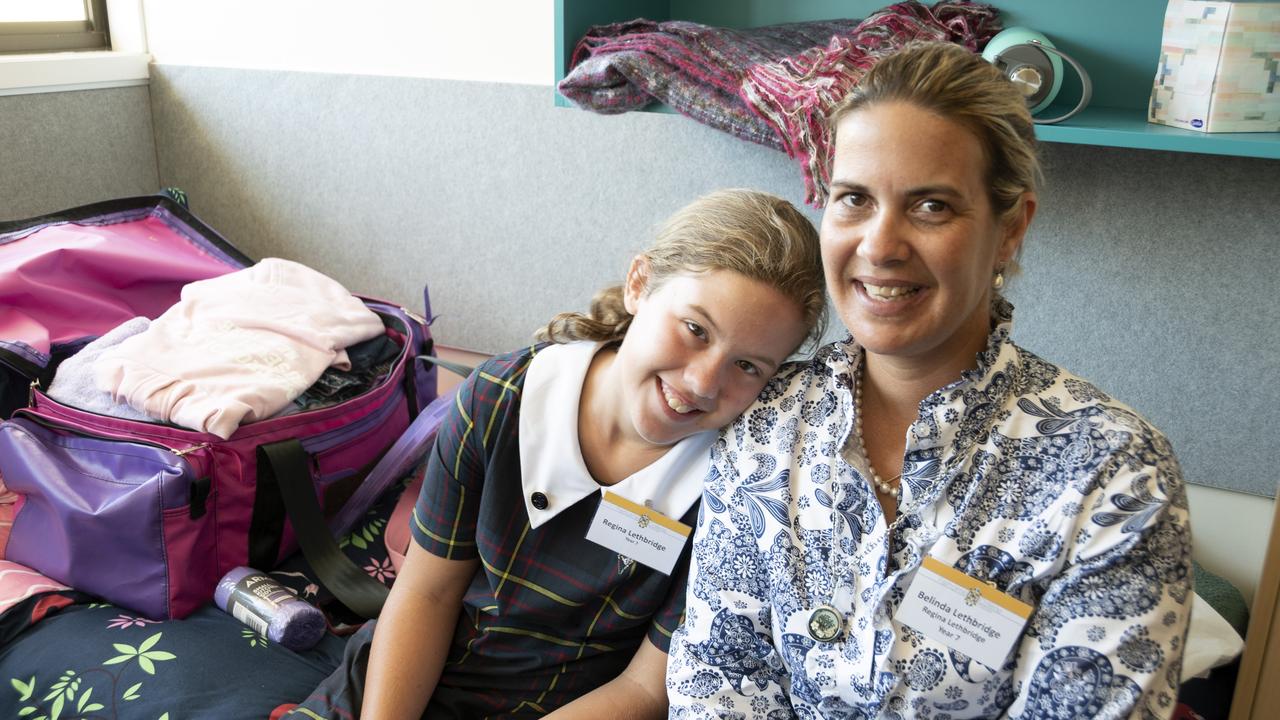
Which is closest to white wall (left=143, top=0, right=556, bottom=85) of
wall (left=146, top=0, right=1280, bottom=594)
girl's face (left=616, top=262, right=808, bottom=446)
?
wall (left=146, top=0, right=1280, bottom=594)

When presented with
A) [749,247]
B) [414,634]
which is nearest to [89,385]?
[414,634]

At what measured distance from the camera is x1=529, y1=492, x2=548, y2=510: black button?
43.6 inches

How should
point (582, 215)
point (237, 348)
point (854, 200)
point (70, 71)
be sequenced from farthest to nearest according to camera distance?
point (70, 71) < point (582, 215) < point (237, 348) < point (854, 200)

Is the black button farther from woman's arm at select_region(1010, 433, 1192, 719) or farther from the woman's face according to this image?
woman's arm at select_region(1010, 433, 1192, 719)

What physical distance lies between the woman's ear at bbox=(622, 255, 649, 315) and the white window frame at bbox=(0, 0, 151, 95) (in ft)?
4.76

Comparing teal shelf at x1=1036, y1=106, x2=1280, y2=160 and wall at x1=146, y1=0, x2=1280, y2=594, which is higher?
teal shelf at x1=1036, y1=106, x2=1280, y2=160

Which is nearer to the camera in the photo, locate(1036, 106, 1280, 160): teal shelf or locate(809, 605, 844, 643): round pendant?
locate(809, 605, 844, 643): round pendant

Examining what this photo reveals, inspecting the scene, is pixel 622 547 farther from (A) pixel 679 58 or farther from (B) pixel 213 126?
(B) pixel 213 126

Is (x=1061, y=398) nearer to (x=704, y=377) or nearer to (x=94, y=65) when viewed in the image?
(x=704, y=377)

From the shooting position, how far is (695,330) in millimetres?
1022

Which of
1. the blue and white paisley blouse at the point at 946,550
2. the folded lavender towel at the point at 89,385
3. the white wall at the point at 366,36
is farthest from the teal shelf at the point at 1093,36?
the folded lavender towel at the point at 89,385

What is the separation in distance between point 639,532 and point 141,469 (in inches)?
29.2

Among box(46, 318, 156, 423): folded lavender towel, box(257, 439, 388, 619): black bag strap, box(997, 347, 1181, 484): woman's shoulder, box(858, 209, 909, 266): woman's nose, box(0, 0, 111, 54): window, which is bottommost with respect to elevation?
box(257, 439, 388, 619): black bag strap

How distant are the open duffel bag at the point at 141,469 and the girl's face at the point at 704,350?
24.5 inches
